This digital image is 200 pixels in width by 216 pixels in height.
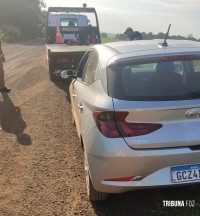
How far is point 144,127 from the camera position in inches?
139

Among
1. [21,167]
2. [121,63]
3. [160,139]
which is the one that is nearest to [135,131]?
[160,139]

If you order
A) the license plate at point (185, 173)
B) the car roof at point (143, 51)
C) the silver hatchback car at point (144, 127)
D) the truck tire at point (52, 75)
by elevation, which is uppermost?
the car roof at point (143, 51)

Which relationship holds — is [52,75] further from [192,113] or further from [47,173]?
[192,113]

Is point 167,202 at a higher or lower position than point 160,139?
lower

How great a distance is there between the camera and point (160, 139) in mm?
3523

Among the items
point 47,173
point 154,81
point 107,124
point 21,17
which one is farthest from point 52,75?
point 21,17

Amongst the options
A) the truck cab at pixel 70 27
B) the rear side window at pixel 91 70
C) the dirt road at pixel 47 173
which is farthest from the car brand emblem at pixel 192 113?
the truck cab at pixel 70 27

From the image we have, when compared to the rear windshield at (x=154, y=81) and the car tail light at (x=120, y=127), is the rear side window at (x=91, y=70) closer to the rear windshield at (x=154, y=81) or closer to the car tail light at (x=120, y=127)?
the rear windshield at (x=154, y=81)

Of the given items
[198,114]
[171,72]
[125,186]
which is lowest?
[125,186]

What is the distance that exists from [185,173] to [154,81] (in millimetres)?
946

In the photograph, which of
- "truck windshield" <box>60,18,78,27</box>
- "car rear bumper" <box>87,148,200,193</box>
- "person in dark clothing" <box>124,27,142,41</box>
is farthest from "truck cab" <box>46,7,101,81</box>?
"car rear bumper" <box>87,148,200,193</box>

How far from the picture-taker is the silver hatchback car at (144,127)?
353 centimetres

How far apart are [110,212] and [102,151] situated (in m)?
0.82

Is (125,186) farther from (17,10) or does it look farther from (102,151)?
(17,10)
